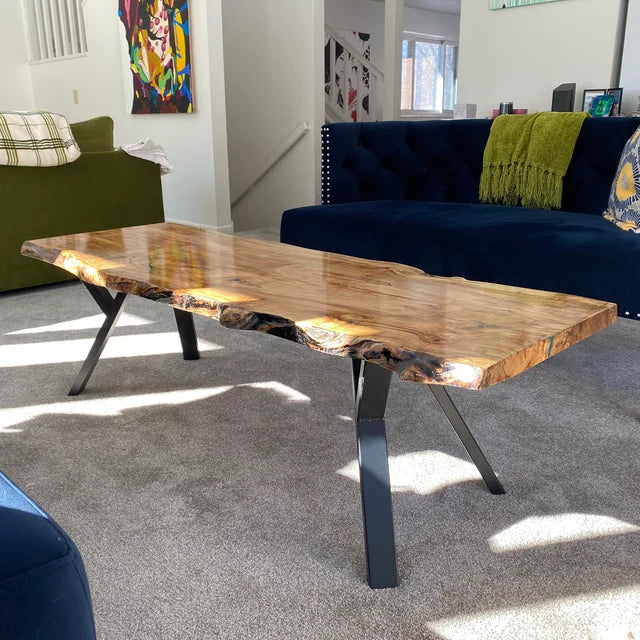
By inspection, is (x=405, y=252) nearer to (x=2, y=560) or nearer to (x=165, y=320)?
(x=165, y=320)

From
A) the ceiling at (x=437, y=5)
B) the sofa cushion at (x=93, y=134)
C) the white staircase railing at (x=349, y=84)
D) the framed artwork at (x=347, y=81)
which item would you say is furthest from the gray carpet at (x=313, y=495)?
the ceiling at (x=437, y=5)

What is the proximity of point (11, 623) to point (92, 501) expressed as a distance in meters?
0.93

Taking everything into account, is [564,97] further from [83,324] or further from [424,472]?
[424,472]

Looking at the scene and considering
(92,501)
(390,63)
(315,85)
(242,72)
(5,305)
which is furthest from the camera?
(390,63)

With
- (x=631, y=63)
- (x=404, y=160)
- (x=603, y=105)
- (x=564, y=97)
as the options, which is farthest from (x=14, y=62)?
(x=631, y=63)

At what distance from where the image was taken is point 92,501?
152 cm

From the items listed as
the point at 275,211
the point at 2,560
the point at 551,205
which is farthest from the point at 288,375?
the point at 275,211

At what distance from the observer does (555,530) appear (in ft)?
4.59

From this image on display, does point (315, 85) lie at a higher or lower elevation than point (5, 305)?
higher

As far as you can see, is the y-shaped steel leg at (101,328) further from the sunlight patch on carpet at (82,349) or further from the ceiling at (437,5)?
the ceiling at (437,5)

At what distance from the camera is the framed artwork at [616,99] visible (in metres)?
4.68

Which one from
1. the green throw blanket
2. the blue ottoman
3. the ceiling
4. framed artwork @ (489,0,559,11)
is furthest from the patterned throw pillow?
the ceiling

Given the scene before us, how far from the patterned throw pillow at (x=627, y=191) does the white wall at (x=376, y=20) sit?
7993 mm

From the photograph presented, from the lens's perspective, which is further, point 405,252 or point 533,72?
point 533,72
